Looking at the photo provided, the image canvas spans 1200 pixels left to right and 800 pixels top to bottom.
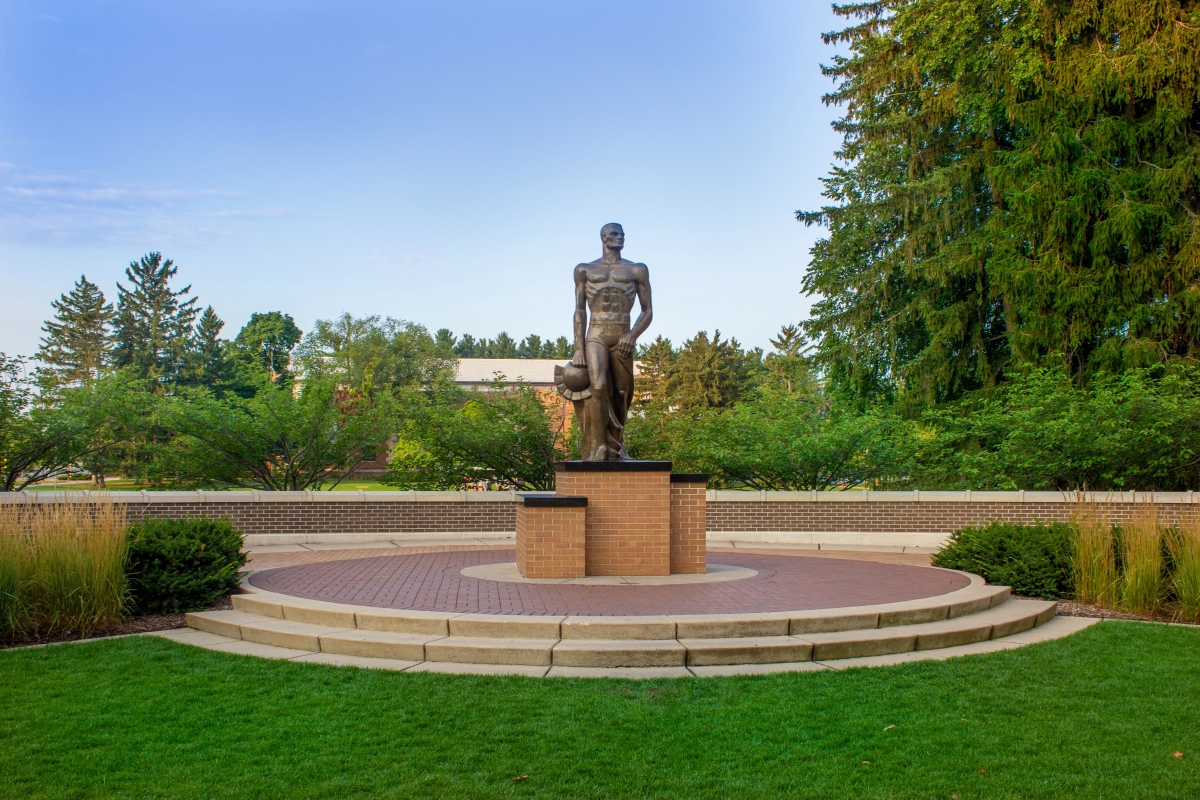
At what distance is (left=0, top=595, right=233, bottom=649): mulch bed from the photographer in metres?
7.49

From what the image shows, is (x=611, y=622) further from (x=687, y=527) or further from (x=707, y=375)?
(x=707, y=375)

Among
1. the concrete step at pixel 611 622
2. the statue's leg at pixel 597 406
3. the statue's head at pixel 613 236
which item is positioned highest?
the statue's head at pixel 613 236

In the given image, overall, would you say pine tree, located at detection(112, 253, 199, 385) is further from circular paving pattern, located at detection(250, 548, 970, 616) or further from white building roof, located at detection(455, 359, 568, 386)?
circular paving pattern, located at detection(250, 548, 970, 616)

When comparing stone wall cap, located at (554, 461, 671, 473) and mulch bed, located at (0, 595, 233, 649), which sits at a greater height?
stone wall cap, located at (554, 461, 671, 473)

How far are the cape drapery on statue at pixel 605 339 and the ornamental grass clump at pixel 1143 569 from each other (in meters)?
5.82

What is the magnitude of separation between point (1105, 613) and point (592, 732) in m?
6.81

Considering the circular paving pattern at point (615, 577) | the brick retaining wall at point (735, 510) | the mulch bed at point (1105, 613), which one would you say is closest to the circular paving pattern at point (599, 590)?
the circular paving pattern at point (615, 577)

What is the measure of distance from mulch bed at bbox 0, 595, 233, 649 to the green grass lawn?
0.73 meters

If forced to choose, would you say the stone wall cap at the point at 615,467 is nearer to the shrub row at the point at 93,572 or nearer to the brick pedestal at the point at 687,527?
the brick pedestal at the point at 687,527

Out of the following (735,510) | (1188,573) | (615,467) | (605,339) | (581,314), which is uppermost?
(581,314)

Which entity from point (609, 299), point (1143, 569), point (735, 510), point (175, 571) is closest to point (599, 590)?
point (609, 299)

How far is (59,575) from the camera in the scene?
7867mm

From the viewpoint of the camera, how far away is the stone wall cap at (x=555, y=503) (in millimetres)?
9828

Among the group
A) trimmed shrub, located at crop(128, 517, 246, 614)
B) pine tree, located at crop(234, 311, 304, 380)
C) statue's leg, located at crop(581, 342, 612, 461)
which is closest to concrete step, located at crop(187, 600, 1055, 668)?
trimmed shrub, located at crop(128, 517, 246, 614)
